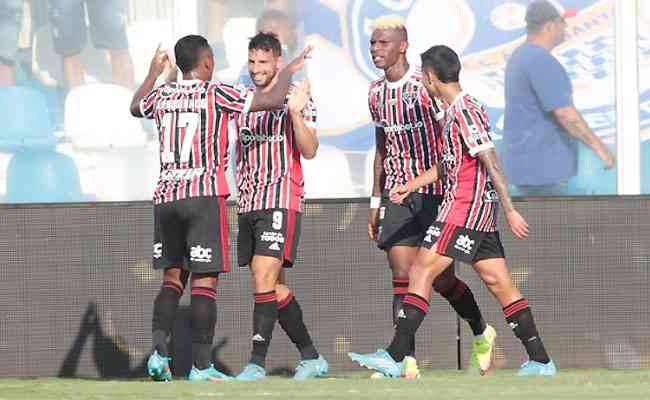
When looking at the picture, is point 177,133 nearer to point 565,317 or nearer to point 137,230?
point 137,230

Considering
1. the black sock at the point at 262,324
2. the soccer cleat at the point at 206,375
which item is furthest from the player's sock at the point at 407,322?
the soccer cleat at the point at 206,375

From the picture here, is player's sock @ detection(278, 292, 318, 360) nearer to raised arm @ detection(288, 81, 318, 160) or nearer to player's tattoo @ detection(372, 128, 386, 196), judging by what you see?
player's tattoo @ detection(372, 128, 386, 196)

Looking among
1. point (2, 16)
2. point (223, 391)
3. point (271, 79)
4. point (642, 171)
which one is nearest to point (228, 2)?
point (2, 16)

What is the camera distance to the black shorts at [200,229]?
979cm

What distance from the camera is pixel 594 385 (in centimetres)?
896

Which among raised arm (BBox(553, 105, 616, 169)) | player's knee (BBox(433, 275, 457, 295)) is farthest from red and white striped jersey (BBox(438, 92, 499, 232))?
raised arm (BBox(553, 105, 616, 169))

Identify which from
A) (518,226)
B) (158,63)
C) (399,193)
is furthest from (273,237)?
(518,226)

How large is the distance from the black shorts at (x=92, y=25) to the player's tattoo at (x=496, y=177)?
3.85 m

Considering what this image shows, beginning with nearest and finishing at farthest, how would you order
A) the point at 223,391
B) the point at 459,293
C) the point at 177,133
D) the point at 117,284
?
the point at 223,391, the point at 177,133, the point at 459,293, the point at 117,284

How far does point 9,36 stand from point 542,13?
4.06 meters

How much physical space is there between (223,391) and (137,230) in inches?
150

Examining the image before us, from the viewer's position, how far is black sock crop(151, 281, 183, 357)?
9.74 metres

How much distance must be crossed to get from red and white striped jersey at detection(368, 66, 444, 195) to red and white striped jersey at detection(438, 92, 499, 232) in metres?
0.63

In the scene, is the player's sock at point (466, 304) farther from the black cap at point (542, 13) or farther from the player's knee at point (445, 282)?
the black cap at point (542, 13)
